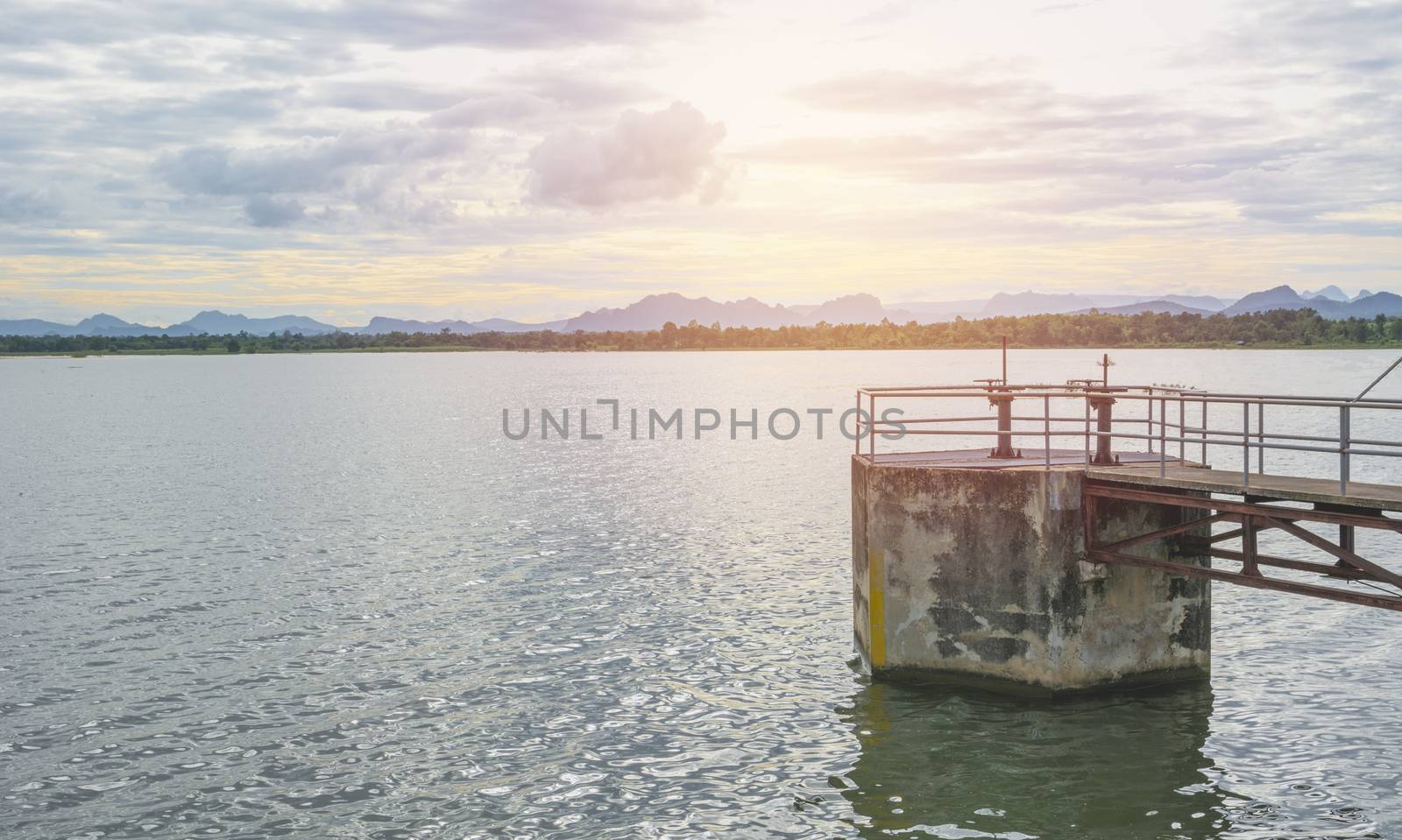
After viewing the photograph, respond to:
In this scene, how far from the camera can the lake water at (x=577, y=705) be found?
1521 cm

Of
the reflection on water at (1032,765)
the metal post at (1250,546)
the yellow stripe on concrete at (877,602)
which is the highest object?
the metal post at (1250,546)

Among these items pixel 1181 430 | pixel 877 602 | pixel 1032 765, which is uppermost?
pixel 1181 430

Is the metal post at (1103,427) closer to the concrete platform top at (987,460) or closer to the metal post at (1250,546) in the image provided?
the concrete platform top at (987,460)

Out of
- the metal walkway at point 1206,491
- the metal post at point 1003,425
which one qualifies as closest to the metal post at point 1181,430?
the metal walkway at point 1206,491

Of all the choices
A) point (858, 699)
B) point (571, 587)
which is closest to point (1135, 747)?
point (858, 699)

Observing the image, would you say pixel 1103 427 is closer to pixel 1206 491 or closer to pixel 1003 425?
pixel 1003 425

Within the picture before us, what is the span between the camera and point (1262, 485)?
53.9 feet

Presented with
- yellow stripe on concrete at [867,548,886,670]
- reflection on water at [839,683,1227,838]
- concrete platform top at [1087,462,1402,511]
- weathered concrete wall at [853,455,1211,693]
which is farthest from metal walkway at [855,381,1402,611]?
reflection on water at [839,683,1227,838]

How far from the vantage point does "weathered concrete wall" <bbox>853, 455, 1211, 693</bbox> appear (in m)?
18.5

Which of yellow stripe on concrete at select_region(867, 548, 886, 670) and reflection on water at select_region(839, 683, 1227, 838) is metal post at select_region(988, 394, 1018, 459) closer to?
yellow stripe on concrete at select_region(867, 548, 886, 670)

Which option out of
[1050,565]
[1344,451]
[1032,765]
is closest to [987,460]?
[1050,565]

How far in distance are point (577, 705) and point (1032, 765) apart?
7695 mm

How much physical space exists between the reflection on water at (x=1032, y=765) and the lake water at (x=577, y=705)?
0.05m

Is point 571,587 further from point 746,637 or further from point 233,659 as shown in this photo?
point 233,659
